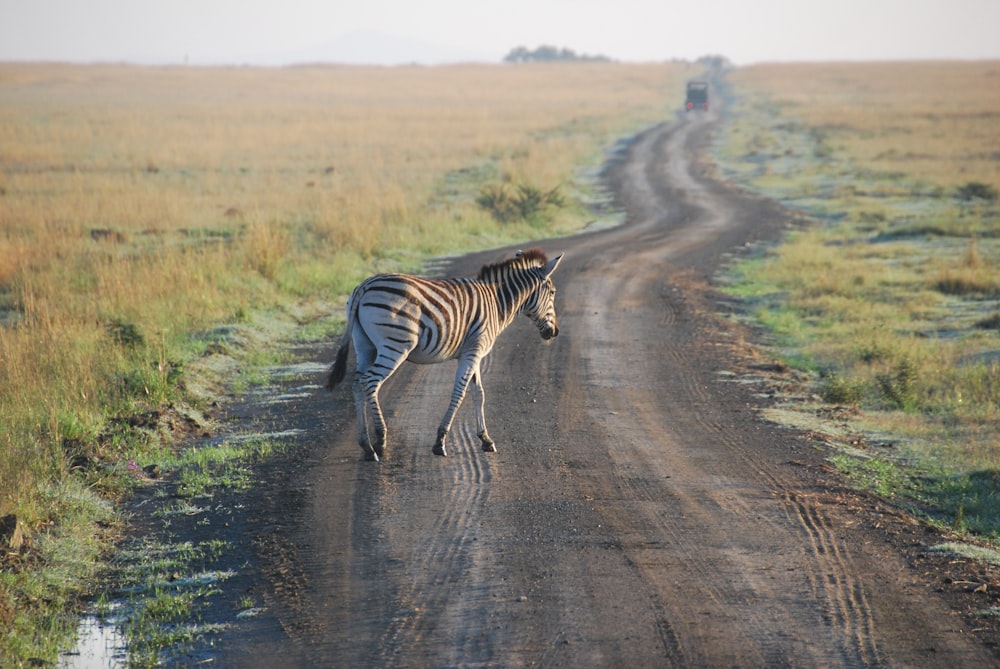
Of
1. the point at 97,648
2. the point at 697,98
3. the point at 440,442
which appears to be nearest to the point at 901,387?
the point at 440,442

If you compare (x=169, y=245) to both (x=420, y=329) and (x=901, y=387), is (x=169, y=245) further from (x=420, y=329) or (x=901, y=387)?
(x=901, y=387)

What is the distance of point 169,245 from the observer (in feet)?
70.9

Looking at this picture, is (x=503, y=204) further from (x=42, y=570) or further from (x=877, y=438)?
(x=42, y=570)

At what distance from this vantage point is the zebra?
31.1 ft

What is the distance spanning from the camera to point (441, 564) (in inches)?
287

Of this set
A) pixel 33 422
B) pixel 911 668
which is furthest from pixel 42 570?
pixel 911 668

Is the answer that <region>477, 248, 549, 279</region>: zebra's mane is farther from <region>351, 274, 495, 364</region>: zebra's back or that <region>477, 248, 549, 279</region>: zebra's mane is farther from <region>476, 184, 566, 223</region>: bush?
<region>476, 184, 566, 223</region>: bush

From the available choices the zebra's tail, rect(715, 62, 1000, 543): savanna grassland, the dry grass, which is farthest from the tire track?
the dry grass

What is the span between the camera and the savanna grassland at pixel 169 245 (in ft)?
27.9

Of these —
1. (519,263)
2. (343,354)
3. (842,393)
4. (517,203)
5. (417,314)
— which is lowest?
(842,393)

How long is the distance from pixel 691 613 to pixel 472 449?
13.0ft

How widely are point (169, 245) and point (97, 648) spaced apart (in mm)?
16765

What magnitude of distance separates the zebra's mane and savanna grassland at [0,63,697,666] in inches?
150

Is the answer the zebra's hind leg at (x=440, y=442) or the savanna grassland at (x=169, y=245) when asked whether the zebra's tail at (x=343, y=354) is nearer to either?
the zebra's hind leg at (x=440, y=442)
